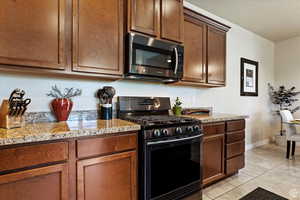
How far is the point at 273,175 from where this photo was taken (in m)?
2.60

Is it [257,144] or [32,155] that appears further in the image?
[257,144]

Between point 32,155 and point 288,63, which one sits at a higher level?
point 288,63

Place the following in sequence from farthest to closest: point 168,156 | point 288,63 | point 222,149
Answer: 1. point 288,63
2. point 222,149
3. point 168,156

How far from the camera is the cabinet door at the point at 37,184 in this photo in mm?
1043

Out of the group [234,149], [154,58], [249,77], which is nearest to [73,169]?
[154,58]

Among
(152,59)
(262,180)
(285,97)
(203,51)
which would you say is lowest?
(262,180)

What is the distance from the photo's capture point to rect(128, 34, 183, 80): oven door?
1801 millimetres

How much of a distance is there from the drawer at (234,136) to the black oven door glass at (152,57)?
1235 mm

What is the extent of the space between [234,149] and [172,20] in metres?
1.92

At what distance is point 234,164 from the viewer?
2473 millimetres

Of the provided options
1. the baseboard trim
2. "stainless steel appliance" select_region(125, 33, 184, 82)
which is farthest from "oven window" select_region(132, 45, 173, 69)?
the baseboard trim

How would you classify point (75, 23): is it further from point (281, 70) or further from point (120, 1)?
point (281, 70)

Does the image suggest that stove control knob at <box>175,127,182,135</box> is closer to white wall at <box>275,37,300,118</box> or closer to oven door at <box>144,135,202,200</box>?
oven door at <box>144,135,202,200</box>

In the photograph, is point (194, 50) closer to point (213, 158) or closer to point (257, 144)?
point (213, 158)
